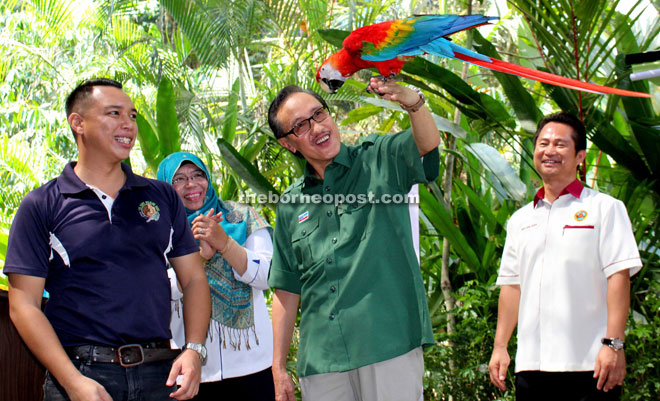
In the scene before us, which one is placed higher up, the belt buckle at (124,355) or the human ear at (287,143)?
the human ear at (287,143)

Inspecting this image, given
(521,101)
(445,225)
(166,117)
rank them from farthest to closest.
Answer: (166,117) → (445,225) → (521,101)

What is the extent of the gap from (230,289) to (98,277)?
0.72 metres

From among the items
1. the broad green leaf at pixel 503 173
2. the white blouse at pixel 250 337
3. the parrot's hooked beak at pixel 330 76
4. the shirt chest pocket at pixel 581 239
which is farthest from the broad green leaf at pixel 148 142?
the shirt chest pocket at pixel 581 239

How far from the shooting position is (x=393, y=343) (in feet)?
4.84

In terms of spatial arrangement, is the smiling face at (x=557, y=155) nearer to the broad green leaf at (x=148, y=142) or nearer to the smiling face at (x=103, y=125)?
the smiling face at (x=103, y=125)

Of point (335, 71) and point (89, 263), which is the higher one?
point (335, 71)

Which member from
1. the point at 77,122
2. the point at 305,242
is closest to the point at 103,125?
the point at 77,122

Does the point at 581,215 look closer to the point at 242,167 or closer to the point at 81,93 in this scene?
the point at 81,93

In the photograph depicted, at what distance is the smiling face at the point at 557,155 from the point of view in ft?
6.46

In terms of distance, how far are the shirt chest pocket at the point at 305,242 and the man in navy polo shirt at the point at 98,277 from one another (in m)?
0.33

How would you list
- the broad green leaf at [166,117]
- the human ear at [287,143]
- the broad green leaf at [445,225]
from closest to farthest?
1. the human ear at [287,143]
2. the broad green leaf at [445,225]
3. the broad green leaf at [166,117]

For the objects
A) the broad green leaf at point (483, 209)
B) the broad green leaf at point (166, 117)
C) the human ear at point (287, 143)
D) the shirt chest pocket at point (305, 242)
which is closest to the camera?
the shirt chest pocket at point (305, 242)

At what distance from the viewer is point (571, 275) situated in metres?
1.85

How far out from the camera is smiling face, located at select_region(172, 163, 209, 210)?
7.07ft
